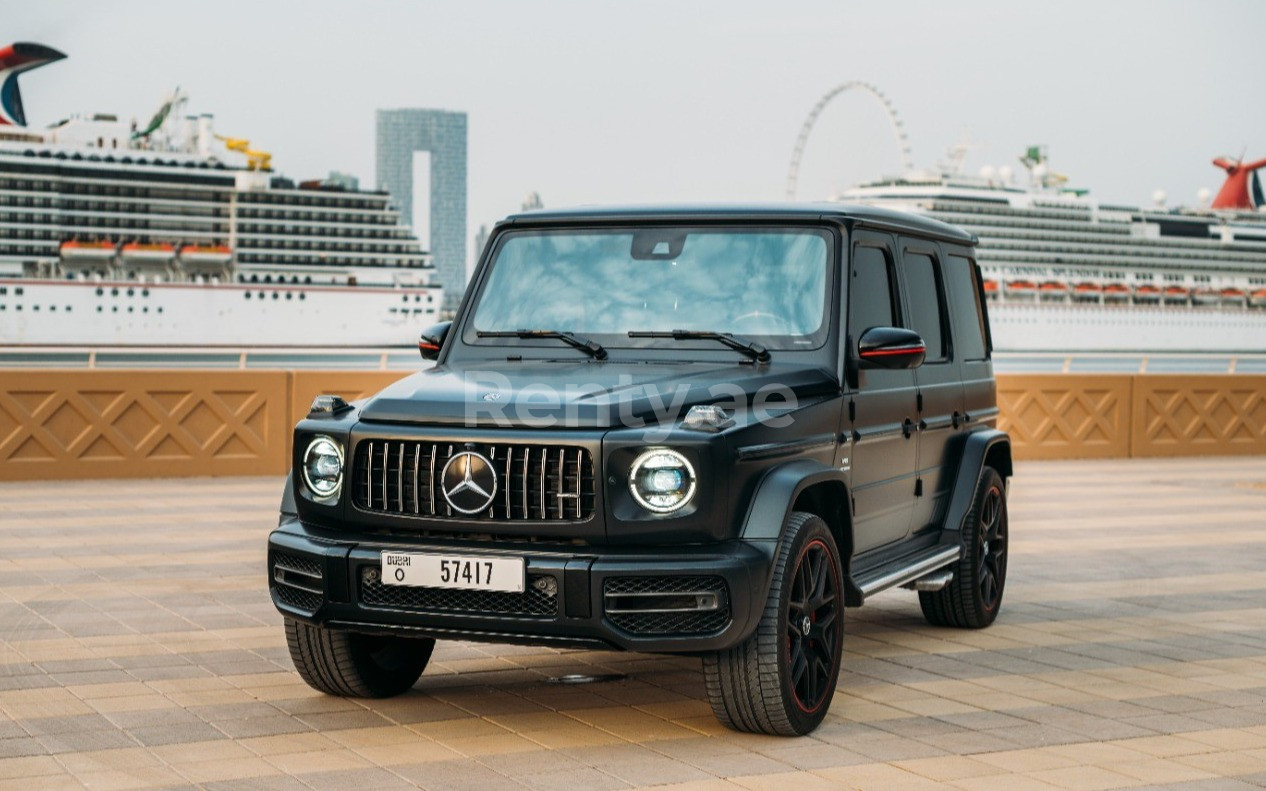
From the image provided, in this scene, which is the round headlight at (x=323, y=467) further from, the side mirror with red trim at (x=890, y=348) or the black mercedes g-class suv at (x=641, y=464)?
the side mirror with red trim at (x=890, y=348)

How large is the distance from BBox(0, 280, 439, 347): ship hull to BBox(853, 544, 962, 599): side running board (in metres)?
62.8

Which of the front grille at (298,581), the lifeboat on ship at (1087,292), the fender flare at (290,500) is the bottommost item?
the lifeboat on ship at (1087,292)

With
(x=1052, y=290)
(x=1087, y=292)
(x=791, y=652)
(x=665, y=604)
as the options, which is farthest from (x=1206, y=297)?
(x=665, y=604)

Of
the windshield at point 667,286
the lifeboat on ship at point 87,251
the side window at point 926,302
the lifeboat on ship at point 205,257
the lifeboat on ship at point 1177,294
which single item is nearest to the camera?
the windshield at point 667,286

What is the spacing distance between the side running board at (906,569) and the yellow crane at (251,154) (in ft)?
229

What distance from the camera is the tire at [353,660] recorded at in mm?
5645

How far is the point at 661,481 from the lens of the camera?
4.89 m

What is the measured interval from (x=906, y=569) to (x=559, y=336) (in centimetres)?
169

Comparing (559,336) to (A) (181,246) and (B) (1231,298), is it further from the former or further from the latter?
(B) (1231,298)

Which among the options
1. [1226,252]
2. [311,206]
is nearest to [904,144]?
[1226,252]

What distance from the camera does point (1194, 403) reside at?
19.4m

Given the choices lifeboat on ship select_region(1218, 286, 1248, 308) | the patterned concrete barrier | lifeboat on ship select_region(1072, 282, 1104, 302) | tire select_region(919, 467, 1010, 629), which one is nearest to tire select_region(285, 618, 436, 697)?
tire select_region(919, 467, 1010, 629)

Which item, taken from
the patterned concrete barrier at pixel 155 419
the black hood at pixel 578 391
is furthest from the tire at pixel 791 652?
the patterned concrete barrier at pixel 155 419

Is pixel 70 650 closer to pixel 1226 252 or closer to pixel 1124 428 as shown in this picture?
pixel 1124 428
